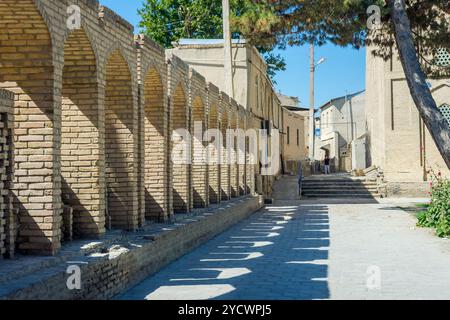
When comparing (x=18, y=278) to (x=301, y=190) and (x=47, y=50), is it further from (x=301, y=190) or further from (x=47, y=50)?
(x=301, y=190)

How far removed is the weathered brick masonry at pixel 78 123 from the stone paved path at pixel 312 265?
4.21 ft

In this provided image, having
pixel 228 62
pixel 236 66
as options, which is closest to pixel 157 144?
pixel 228 62

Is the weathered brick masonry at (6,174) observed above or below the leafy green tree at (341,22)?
below

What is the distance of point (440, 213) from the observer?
13938 millimetres

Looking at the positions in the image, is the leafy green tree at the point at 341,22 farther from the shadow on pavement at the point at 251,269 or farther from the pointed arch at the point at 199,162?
the shadow on pavement at the point at 251,269

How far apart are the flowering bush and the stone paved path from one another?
0.38 m

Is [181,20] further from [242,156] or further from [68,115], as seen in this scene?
[68,115]

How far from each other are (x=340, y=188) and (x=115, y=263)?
2124cm

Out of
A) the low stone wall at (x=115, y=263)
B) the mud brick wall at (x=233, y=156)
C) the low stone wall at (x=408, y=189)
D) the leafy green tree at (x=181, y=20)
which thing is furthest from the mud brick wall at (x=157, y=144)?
the leafy green tree at (x=181, y=20)

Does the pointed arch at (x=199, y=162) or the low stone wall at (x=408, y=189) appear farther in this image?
the low stone wall at (x=408, y=189)

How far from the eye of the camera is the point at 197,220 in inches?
474

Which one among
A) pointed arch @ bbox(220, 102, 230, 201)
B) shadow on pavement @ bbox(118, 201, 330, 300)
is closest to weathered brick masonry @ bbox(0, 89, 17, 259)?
shadow on pavement @ bbox(118, 201, 330, 300)

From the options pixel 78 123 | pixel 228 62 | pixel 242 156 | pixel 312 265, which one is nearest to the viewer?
pixel 78 123

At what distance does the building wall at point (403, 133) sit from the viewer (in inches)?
1068
